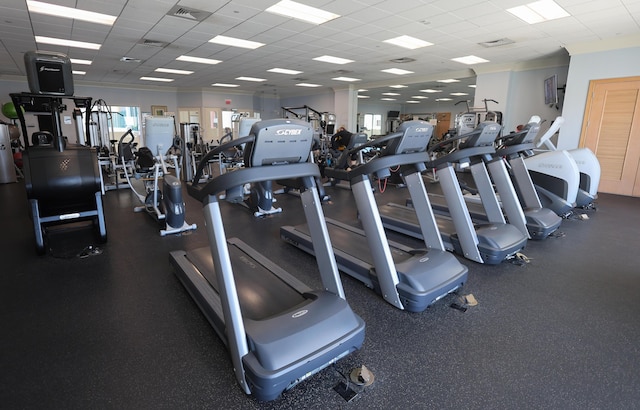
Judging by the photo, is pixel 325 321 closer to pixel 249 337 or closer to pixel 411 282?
pixel 249 337

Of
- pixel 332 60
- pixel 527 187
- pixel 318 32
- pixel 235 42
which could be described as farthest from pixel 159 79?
pixel 527 187

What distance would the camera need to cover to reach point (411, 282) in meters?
2.30

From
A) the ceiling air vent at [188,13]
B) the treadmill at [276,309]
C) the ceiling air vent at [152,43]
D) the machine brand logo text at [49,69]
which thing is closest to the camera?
the treadmill at [276,309]

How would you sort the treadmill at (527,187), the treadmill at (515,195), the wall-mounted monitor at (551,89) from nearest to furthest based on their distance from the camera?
1. the treadmill at (515,195)
2. the treadmill at (527,187)
3. the wall-mounted monitor at (551,89)

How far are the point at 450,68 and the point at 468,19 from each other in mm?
4577

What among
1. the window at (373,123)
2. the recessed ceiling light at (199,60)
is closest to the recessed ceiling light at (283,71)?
the recessed ceiling light at (199,60)

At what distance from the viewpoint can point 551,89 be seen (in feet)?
25.2

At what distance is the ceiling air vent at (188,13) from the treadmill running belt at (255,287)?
12.9 feet

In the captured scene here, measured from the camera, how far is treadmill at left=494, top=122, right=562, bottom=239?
3822 millimetres

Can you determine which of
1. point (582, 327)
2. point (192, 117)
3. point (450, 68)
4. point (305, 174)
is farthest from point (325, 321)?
point (192, 117)

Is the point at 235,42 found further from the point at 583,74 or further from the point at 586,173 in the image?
the point at 583,74

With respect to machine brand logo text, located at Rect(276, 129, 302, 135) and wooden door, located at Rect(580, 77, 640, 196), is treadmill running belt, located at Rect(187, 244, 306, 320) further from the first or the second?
wooden door, located at Rect(580, 77, 640, 196)

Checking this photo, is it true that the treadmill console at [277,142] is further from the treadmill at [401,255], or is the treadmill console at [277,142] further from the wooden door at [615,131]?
the wooden door at [615,131]

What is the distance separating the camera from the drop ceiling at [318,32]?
15.6 ft
